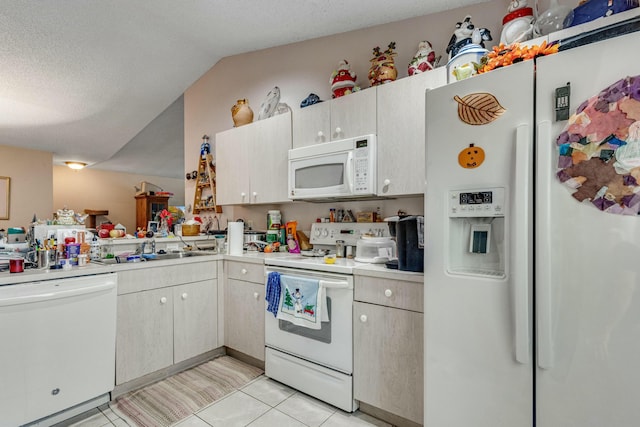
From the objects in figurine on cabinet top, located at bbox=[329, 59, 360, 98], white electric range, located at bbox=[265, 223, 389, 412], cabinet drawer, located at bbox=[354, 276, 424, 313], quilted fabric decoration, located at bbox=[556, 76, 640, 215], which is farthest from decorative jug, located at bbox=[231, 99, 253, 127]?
quilted fabric decoration, located at bbox=[556, 76, 640, 215]

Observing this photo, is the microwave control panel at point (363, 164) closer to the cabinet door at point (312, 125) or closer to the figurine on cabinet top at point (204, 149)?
the cabinet door at point (312, 125)

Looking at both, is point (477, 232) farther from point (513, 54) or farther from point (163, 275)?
point (163, 275)

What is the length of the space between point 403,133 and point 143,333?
2.20 m

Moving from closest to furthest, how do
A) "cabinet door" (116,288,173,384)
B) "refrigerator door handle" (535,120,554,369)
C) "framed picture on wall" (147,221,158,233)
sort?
1. "refrigerator door handle" (535,120,554,369)
2. "cabinet door" (116,288,173,384)
3. "framed picture on wall" (147,221,158,233)

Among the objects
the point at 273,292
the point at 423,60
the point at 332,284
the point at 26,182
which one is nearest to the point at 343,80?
the point at 423,60

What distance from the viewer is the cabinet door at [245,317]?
2297 mm

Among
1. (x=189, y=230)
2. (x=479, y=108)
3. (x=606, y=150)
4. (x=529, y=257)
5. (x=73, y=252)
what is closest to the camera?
(x=606, y=150)

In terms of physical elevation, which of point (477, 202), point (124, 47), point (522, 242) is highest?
point (124, 47)

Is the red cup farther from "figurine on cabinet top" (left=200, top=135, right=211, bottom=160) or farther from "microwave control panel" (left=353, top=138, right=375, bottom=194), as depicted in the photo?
"figurine on cabinet top" (left=200, top=135, right=211, bottom=160)

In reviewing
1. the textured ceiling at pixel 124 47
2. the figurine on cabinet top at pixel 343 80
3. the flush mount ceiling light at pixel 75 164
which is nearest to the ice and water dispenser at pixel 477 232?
the figurine on cabinet top at pixel 343 80

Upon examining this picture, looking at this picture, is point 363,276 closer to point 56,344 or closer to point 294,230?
point 294,230

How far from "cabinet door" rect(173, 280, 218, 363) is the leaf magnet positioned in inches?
85.8

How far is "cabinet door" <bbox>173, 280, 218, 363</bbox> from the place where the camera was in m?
2.27

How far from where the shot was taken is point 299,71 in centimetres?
287
